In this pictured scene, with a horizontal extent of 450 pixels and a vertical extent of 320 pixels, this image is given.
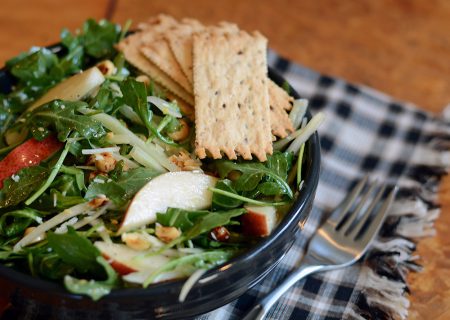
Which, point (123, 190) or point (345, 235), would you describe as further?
point (345, 235)

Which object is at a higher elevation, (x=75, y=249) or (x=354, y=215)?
(x=75, y=249)

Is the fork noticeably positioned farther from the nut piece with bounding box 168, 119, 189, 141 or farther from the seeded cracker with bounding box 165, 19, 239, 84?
the seeded cracker with bounding box 165, 19, 239, 84

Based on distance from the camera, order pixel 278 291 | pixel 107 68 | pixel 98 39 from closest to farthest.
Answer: pixel 278 291 < pixel 107 68 < pixel 98 39

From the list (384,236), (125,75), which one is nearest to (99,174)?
(125,75)

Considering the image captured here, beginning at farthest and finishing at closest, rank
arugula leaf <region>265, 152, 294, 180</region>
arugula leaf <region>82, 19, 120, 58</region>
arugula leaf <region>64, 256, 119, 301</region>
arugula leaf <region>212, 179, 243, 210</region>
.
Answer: arugula leaf <region>82, 19, 120, 58</region> → arugula leaf <region>265, 152, 294, 180</region> → arugula leaf <region>212, 179, 243, 210</region> → arugula leaf <region>64, 256, 119, 301</region>

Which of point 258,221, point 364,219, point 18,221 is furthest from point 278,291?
point 18,221

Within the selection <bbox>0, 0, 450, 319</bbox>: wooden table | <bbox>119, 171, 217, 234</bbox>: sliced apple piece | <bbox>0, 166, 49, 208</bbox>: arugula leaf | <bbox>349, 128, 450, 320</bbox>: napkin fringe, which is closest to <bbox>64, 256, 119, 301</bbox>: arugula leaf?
<bbox>119, 171, 217, 234</bbox>: sliced apple piece

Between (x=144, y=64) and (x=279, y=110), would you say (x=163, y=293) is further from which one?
(x=144, y=64)
